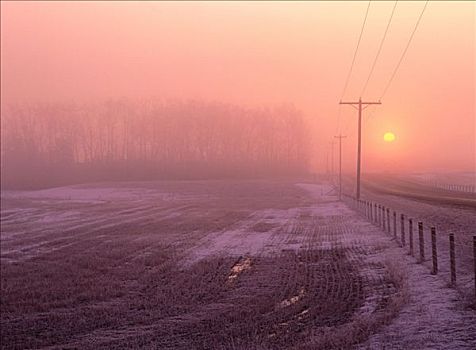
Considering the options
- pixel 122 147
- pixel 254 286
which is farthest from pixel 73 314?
pixel 122 147

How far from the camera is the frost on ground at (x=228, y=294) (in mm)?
11039

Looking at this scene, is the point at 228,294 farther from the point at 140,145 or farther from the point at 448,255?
the point at 140,145

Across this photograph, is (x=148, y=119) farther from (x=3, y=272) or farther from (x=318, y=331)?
(x=318, y=331)

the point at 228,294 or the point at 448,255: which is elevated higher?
the point at 448,255

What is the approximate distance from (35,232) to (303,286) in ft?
79.0

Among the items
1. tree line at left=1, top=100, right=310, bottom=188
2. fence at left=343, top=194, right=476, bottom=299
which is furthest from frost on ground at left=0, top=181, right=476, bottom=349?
tree line at left=1, top=100, right=310, bottom=188

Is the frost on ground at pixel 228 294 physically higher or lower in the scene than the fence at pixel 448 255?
lower

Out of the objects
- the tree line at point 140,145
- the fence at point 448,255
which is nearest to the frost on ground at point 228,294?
the fence at point 448,255

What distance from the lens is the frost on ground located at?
11039mm

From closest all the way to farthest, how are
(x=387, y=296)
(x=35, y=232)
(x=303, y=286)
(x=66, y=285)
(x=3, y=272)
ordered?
1. (x=387, y=296)
2. (x=303, y=286)
3. (x=66, y=285)
4. (x=3, y=272)
5. (x=35, y=232)

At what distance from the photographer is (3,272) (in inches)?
828

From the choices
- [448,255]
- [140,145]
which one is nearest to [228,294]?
[448,255]

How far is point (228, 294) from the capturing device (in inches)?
618

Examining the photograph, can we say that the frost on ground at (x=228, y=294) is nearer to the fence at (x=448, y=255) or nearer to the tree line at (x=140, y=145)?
the fence at (x=448, y=255)
